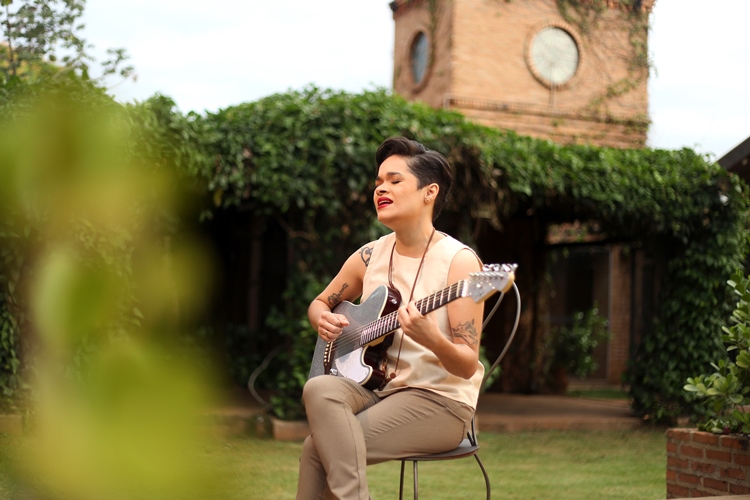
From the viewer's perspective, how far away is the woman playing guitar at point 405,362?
2.67 meters

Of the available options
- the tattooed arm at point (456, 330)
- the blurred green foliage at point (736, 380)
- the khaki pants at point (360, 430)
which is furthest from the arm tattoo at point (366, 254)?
the blurred green foliage at point (736, 380)

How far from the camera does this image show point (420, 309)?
2664 millimetres

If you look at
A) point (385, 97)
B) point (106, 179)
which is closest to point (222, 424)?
point (106, 179)

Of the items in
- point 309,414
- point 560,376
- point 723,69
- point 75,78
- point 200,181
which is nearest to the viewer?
point 309,414

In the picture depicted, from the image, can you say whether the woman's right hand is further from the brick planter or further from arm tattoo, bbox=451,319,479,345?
the brick planter

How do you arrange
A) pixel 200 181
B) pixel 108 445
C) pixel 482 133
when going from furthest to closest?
pixel 482 133, pixel 200 181, pixel 108 445

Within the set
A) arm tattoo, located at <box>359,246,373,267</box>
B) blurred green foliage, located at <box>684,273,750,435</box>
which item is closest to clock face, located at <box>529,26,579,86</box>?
blurred green foliage, located at <box>684,273,750,435</box>

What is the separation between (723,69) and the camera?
36.3 feet

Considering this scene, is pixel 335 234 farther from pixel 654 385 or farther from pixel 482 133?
pixel 654 385

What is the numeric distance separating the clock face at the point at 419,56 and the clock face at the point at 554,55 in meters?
1.97

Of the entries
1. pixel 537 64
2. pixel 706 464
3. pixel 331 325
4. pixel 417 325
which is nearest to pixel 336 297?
pixel 331 325

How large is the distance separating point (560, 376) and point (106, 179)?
26.0 ft

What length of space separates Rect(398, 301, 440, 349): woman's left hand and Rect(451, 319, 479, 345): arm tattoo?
19 centimetres

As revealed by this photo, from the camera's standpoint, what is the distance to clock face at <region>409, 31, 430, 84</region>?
16133 millimetres
